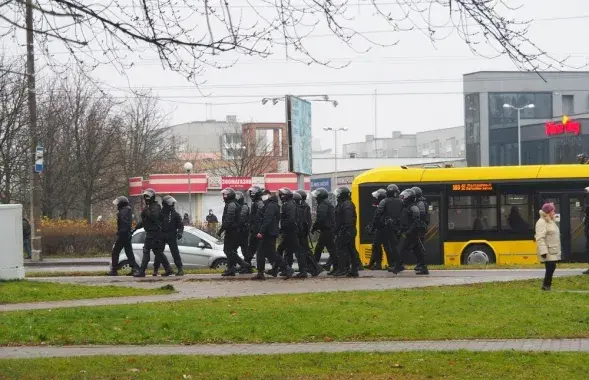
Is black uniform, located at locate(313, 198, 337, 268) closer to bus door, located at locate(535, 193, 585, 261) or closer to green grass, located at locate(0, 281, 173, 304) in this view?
green grass, located at locate(0, 281, 173, 304)

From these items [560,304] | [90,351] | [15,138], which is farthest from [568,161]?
[90,351]

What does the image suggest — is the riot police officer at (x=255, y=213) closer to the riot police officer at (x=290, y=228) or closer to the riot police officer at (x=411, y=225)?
the riot police officer at (x=290, y=228)

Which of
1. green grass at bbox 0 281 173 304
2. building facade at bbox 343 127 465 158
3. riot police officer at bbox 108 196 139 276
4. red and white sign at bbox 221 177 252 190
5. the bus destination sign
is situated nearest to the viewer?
green grass at bbox 0 281 173 304

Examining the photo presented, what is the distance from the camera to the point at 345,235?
2233cm

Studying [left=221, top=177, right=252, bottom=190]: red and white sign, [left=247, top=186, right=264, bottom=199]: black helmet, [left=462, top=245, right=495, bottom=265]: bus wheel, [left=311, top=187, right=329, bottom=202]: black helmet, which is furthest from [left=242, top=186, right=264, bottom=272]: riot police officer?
[left=221, top=177, right=252, bottom=190]: red and white sign

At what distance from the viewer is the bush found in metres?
40.3

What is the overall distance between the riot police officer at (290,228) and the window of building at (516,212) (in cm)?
707

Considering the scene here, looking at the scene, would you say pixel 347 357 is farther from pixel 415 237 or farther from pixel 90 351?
pixel 415 237

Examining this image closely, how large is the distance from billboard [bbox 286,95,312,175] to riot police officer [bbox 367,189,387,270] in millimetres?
9768

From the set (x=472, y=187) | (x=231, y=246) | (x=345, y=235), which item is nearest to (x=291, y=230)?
(x=345, y=235)

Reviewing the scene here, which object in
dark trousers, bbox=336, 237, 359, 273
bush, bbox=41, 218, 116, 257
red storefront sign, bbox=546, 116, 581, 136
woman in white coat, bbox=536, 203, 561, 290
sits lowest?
bush, bbox=41, 218, 116, 257

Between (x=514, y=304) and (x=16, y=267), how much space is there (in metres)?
11.3

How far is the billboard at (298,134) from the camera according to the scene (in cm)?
3528

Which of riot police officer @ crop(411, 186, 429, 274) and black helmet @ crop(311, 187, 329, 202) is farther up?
black helmet @ crop(311, 187, 329, 202)
